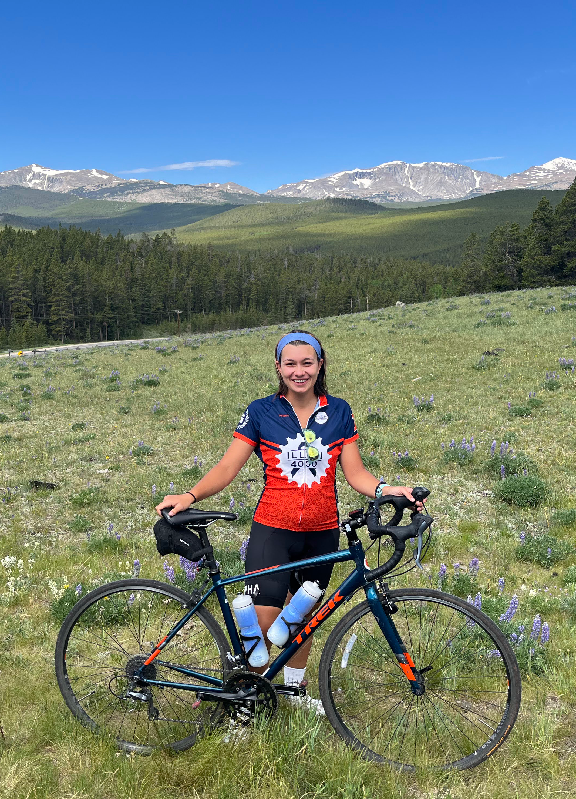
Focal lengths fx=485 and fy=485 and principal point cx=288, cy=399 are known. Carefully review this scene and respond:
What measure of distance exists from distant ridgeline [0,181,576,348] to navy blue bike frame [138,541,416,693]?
66.3 meters

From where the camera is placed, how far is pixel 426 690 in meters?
3.77

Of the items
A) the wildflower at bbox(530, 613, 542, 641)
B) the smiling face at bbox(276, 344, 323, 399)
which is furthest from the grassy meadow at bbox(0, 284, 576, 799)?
the smiling face at bbox(276, 344, 323, 399)

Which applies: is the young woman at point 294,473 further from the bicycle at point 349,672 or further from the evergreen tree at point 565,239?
the evergreen tree at point 565,239

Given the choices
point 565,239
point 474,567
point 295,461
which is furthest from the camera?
point 565,239

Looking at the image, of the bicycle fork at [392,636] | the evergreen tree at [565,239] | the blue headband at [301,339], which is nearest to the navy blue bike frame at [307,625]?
the bicycle fork at [392,636]

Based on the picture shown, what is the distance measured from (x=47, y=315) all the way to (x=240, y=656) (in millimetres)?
137364

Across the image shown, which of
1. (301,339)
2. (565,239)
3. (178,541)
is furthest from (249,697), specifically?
(565,239)

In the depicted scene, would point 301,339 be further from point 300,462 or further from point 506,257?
point 506,257

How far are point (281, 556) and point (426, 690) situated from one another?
1506mm

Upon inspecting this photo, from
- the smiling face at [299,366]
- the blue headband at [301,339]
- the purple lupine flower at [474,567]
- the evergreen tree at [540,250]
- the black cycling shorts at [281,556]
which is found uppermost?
the evergreen tree at [540,250]

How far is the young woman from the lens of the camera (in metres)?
3.89

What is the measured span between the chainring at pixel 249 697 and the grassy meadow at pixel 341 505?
0.20 metres

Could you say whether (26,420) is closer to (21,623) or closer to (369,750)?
(21,623)

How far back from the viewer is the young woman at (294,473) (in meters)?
3.89
